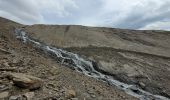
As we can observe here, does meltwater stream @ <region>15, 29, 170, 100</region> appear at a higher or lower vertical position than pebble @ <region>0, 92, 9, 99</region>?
lower

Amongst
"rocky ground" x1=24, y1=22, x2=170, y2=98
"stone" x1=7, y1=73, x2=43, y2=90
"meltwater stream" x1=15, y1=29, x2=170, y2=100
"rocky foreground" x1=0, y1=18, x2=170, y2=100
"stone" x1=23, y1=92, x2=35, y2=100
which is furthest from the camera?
"rocky ground" x1=24, y1=22, x2=170, y2=98

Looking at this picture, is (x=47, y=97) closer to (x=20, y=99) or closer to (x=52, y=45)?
(x=20, y=99)

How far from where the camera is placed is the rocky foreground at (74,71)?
1003 centimetres

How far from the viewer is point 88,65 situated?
24812 mm

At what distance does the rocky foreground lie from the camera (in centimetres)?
1003

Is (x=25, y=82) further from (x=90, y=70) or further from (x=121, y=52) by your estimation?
(x=121, y=52)

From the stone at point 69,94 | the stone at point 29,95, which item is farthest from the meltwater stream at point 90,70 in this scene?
the stone at point 29,95

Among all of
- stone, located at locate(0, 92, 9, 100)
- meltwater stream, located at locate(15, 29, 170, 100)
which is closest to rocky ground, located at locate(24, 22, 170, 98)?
meltwater stream, located at locate(15, 29, 170, 100)

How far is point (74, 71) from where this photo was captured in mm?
19562

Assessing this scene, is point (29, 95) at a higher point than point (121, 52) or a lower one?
higher

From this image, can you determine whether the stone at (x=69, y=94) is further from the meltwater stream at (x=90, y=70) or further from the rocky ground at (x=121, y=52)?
the rocky ground at (x=121, y=52)

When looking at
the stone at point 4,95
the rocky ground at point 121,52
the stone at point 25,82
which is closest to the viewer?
the stone at point 4,95

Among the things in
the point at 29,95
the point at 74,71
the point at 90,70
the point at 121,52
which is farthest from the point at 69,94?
the point at 121,52

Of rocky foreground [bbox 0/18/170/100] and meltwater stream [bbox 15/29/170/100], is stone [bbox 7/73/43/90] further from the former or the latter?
meltwater stream [bbox 15/29/170/100]
